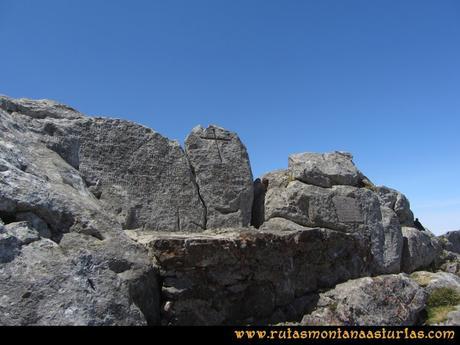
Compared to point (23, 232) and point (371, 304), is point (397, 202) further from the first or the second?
point (23, 232)

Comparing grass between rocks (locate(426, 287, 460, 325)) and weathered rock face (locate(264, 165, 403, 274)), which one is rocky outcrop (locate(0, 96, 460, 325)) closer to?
weathered rock face (locate(264, 165, 403, 274))

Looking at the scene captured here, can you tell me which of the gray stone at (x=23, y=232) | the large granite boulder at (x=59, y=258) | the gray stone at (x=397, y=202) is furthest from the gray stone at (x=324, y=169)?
Answer: the gray stone at (x=23, y=232)

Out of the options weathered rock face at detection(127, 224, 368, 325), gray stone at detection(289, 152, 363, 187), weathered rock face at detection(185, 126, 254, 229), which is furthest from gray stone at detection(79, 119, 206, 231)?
gray stone at detection(289, 152, 363, 187)

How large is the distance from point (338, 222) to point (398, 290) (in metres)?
2.77

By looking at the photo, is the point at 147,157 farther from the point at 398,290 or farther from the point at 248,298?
the point at 398,290

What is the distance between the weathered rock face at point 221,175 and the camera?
13133 mm

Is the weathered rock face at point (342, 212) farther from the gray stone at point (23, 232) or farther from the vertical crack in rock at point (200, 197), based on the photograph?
the gray stone at point (23, 232)

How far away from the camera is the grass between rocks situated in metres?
11.9

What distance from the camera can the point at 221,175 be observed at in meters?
13.5

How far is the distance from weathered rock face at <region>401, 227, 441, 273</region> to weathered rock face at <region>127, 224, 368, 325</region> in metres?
3.89

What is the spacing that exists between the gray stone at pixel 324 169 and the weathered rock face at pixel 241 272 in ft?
7.83

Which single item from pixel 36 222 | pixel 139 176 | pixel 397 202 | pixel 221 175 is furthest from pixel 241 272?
pixel 397 202

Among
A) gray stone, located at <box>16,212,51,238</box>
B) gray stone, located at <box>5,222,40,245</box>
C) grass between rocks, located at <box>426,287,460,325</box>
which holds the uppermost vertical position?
gray stone, located at <box>16,212,51,238</box>
